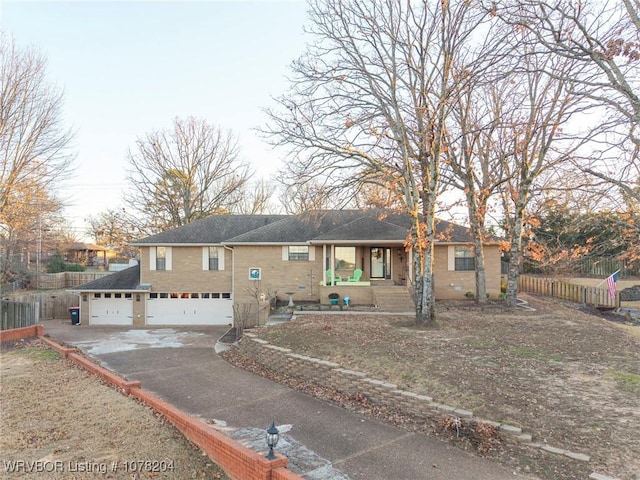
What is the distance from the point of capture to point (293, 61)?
14.1 m

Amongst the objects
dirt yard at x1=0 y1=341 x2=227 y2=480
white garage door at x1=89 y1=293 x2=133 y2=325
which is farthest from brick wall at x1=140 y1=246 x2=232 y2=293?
dirt yard at x1=0 y1=341 x2=227 y2=480

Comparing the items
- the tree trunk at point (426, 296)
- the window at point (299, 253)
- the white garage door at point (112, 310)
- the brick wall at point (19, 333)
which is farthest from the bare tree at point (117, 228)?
the tree trunk at point (426, 296)

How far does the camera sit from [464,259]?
20.8 meters

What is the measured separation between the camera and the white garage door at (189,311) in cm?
2350

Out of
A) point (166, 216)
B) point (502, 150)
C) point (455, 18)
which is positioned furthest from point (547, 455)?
point (166, 216)

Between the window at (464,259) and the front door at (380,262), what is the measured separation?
349 cm

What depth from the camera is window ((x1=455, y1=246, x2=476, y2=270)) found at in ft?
68.0

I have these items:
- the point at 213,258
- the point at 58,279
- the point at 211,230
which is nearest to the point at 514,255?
the point at 213,258

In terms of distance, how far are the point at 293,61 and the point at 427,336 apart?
1034 centimetres

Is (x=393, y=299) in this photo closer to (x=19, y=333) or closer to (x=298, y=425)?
(x=298, y=425)

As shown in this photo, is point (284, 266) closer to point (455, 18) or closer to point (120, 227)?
point (455, 18)

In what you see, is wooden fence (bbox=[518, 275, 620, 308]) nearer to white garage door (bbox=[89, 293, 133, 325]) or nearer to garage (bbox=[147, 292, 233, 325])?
garage (bbox=[147, 292, 233, 325])

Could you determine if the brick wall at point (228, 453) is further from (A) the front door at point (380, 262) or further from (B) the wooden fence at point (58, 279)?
(B) the wooden fence at point (58, 279)

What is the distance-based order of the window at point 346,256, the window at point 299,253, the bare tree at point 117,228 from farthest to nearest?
the bare tree at point 117,228 < the window at point 299,253 < the window at point 346,256
